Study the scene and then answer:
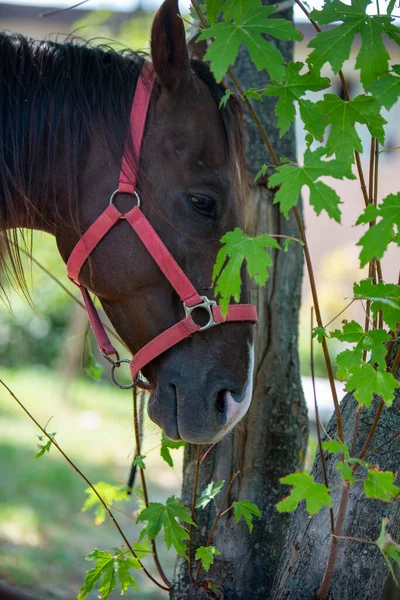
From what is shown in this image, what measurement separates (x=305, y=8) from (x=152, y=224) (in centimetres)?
76

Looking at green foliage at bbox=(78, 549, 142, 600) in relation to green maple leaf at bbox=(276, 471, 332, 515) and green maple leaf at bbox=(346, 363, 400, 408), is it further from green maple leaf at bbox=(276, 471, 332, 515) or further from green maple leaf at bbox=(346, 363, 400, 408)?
green maple leaf at bbox=(346, 363, 400, 408)

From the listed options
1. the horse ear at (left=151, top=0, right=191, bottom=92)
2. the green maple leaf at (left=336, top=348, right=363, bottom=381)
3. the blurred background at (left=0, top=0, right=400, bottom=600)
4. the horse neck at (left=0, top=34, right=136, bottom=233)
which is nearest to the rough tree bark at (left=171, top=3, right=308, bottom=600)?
the blurred background at (left=0, top=0, right=400, bottom=600)

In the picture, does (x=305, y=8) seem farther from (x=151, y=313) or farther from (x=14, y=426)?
(x=14, y=426)

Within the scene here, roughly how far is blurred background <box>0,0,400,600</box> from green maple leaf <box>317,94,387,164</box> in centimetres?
35

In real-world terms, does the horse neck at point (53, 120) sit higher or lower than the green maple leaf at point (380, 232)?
higher

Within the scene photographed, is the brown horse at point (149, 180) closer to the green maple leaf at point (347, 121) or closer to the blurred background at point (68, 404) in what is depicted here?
the blurred background at point (68, 404)

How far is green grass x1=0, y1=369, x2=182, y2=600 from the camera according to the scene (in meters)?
4.70

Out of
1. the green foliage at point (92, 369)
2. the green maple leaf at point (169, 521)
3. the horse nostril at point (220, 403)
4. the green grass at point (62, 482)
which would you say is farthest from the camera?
the green grass at point (62, 482)

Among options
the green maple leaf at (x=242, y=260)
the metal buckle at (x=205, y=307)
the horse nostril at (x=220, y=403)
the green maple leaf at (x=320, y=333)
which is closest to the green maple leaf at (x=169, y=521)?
the horse nostril at (x=220, y=403)

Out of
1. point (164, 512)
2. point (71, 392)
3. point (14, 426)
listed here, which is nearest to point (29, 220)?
point (164, 512)

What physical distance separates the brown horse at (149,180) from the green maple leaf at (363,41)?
0.69 m

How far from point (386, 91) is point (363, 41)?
15 centimetres

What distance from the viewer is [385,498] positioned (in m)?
1.42

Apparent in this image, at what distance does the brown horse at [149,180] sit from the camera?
2.04m
